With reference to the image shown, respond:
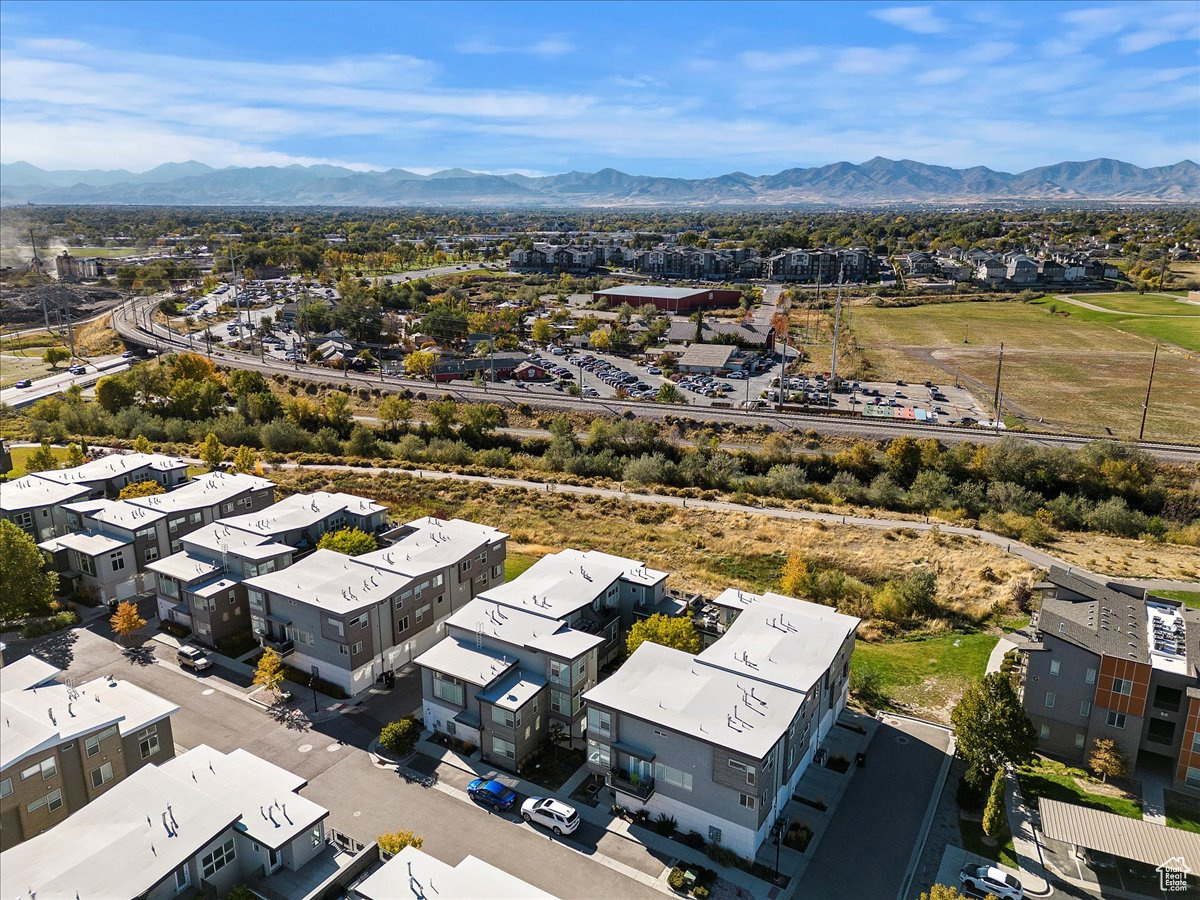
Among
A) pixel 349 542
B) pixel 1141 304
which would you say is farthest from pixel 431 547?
pixel 1141 304

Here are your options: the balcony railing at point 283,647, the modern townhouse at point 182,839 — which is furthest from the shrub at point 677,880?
the balcony railing at point 283,647

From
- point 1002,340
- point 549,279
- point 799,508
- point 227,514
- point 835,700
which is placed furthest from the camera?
point 549,279

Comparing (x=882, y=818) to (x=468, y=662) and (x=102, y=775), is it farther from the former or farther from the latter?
(x=102, y=775)

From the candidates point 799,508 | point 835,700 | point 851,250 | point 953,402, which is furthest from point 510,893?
point 851,250

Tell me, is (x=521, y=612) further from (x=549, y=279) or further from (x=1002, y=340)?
(x=549, y=279)

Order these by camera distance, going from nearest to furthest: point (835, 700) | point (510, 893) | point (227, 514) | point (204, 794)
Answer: point (510, 893) → point (204, 794) → point (835, 700) → point (227, 514)

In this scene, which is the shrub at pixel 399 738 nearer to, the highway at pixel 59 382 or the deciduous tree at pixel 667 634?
the deciduous tree at pixel 667 634

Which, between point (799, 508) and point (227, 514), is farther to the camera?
point (799, 508)
